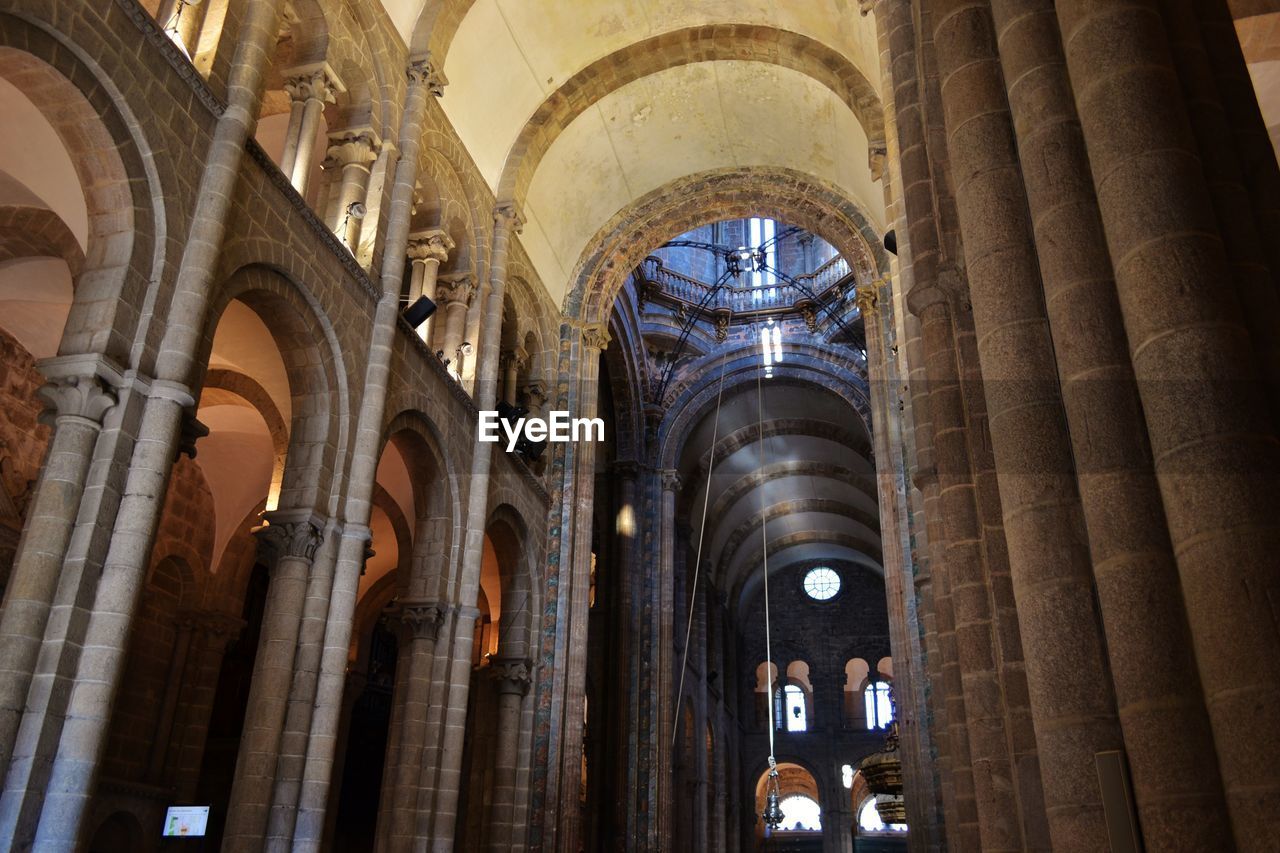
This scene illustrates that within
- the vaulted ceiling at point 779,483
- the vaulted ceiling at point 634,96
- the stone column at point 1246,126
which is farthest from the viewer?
the vaulted ceiling at point 779,483

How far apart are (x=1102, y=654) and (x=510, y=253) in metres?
12.6

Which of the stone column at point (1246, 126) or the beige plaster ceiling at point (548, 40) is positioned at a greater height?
the beige plaster ceiling at point (548, 40)

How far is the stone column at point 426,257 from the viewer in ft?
43.7

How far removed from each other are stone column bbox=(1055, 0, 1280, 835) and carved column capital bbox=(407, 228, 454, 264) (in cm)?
967

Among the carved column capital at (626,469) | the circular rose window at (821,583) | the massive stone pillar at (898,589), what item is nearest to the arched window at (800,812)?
the circular rose window at (821,583)

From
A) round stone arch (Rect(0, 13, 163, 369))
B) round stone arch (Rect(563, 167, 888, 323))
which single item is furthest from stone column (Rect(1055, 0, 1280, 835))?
round stone arch (Rect(563, 167, 888, 323))

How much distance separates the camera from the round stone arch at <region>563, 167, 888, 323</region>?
58.0 ft

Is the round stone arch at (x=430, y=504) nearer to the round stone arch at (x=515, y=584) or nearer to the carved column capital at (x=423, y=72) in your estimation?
the round stone arch at (x=515, y=584)

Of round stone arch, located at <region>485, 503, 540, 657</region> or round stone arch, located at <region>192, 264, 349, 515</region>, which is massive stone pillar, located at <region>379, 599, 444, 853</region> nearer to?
round stone arch, located at <region>192, 264, 349, 515</region>

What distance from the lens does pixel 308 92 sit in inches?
419

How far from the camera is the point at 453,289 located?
14.1 metres

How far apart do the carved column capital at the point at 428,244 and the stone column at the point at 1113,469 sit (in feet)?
30.3

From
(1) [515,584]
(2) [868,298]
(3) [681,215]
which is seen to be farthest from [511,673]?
(3) [681,215]

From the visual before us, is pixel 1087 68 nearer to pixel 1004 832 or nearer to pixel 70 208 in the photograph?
pixel 1004 832
